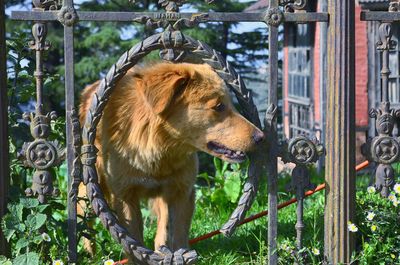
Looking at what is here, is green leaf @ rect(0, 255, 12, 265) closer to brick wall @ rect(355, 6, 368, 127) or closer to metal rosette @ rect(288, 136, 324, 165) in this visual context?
metal rosette @ rect(288, 136, 324, 165)

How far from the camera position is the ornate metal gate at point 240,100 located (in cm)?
429

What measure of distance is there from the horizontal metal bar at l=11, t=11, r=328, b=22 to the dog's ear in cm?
40

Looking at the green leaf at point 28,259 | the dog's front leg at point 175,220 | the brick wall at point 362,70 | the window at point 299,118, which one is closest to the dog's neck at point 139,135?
the dog's front leg at point 175,220

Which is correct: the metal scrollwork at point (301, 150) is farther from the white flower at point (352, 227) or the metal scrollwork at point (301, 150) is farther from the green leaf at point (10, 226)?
the green leaf at point (10, 226)

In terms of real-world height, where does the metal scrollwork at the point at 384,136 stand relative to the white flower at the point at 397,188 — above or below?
above

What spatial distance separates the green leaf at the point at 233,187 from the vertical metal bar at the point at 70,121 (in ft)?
8.63

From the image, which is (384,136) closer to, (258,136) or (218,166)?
(258,136)

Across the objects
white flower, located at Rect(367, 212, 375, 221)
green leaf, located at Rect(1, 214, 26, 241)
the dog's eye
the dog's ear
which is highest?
the dog's ear

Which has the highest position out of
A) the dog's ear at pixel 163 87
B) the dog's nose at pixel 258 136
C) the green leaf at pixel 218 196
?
the dog's ear at pixel 163 87

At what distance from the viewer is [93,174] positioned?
436 cm

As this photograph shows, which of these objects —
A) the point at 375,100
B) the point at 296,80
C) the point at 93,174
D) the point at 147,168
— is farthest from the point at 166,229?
the point at 296,80

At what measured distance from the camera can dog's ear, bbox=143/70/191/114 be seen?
4469 mm

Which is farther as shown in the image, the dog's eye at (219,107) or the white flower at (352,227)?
the dog's eye at (219,107)

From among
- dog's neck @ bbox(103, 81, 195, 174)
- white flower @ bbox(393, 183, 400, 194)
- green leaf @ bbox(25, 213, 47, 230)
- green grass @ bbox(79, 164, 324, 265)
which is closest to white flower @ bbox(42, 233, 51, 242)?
green leaf @ bbox(25, 213, 47, 230)
